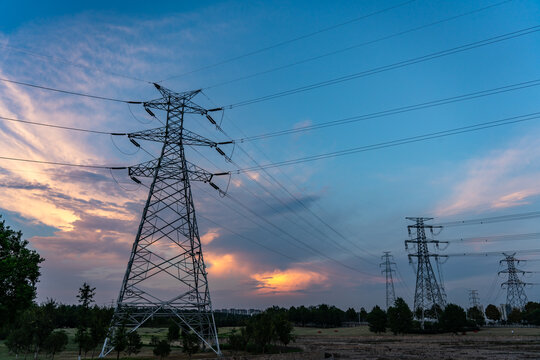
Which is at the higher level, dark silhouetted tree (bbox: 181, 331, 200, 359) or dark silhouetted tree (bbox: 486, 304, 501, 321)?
dark silhouetted tree (bbox: 181, 331, 200, 359)

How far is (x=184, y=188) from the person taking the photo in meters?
39.8

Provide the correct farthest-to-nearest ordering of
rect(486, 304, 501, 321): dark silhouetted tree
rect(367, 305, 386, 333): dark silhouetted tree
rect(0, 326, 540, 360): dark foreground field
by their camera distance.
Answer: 1. rect(486, 304, 501, 321): dark silhouetted tree
2. rect(367, 305, 386, 333): dark silhouetted tree
3. rect(0, 326, 540, 360): dark foreground field

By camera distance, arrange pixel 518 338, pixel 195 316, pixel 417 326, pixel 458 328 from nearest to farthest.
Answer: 1. pixel 195 316
2. pixel 518 338
3. pixel 458 328
4. pixel 417 326

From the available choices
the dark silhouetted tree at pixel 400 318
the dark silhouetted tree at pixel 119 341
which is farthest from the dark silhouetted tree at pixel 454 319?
the dark silhouetted tree at pixel 119 341

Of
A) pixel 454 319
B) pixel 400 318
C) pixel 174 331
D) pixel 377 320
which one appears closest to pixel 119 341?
pixel 174 331

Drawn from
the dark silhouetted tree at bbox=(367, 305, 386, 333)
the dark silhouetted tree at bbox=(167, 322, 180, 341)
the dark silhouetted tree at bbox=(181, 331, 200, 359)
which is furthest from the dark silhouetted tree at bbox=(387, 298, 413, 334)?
the dark silhouetted tree at bbox=(181, 331, 200, 359)

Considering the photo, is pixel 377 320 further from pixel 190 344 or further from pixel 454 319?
pixel 190 344

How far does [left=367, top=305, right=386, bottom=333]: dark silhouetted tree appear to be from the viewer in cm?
10519

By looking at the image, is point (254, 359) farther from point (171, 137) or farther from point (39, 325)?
point (39, 325)

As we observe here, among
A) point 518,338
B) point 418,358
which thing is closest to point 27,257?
point 418,358

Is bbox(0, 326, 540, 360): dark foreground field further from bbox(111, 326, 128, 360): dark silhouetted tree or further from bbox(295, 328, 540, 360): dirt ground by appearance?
bbox(111, 326, 128, 360): dark silhouetted tree

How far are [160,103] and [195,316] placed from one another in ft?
77.2

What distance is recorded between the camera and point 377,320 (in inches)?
4158

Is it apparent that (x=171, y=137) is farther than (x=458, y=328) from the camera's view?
No
